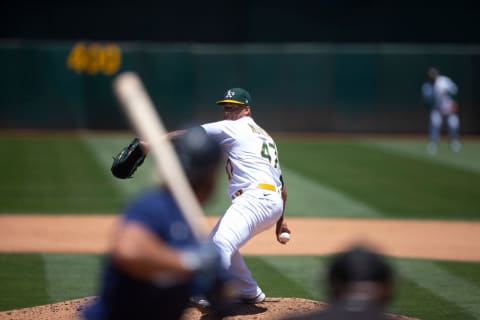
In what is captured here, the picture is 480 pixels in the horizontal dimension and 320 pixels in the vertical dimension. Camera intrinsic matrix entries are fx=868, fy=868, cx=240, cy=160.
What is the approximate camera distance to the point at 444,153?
21938 mm

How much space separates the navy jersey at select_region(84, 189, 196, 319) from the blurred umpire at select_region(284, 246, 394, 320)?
75cm

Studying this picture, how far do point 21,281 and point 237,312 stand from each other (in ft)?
8.67

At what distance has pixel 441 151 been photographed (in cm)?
2242

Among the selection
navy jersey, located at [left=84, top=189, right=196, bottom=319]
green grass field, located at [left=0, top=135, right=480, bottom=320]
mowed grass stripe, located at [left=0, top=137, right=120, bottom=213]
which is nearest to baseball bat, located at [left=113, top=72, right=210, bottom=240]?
navy jersey, located at [left=84, top=189, right=196, bottom=319]

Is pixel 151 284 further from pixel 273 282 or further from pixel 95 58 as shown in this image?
pixel 95 58

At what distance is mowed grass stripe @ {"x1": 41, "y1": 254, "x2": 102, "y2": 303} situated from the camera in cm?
799

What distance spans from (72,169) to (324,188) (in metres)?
5.34

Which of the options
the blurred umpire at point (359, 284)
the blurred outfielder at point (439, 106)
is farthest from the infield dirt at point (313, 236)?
the blurred outfielder at point (439, 106)

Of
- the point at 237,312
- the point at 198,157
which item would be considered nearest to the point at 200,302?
the point at 237,312

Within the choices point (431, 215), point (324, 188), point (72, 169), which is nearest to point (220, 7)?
point (72, 169)

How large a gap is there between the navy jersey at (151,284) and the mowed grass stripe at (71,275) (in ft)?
13.8

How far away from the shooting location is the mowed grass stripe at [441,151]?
1977 centimetres

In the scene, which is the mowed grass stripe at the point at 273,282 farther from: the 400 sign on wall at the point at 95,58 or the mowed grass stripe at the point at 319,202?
the 400 sign on wall at the point at 95,58

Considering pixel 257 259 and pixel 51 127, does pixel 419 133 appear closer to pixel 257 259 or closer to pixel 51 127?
pixel 51 127
